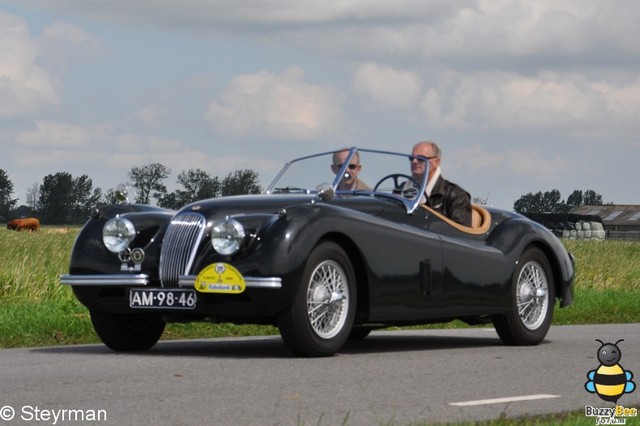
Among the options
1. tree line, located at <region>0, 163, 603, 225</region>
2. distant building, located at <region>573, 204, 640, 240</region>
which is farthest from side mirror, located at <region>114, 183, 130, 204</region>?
distant building, located at <region>573, 204, 640, 240</region>

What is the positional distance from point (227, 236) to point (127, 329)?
149cm

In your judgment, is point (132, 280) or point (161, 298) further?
point (132, 280)

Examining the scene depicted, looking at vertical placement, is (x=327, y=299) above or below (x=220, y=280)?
below

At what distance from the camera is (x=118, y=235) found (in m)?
9.95

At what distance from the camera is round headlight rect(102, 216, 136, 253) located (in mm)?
9891

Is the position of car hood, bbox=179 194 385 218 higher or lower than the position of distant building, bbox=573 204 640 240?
higher

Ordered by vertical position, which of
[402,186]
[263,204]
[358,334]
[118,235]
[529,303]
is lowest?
[358,334]

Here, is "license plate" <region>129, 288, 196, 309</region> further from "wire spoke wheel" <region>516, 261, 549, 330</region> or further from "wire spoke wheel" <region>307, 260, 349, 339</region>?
"wire spoke wheel" <region>516, 261, 549, 330</region>

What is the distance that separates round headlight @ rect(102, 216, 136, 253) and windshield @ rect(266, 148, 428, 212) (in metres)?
1.68

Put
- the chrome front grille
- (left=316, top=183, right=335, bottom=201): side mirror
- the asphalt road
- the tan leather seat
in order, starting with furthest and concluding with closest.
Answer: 1. the tan leather seat
2. (left=316, top=183, right=335, bottom=201): side mirror
3. the chrome front grille
4. the asphalt road

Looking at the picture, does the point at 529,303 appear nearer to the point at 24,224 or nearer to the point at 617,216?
the point at 24,224

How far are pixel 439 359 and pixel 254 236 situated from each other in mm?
1610

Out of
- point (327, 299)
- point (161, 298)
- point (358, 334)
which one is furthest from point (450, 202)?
point (161, 298)

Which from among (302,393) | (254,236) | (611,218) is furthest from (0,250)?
(611,218)
